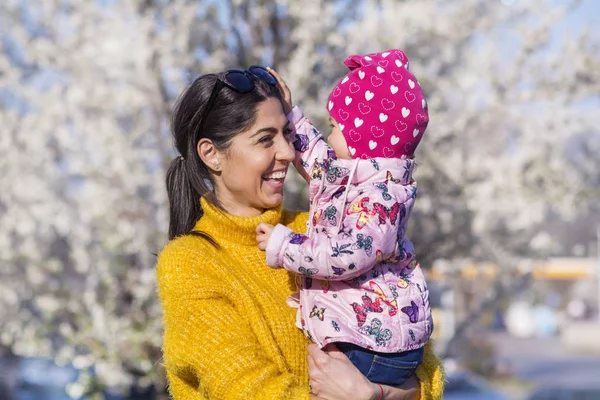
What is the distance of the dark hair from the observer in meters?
2.54

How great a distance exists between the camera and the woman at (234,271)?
7.48ft

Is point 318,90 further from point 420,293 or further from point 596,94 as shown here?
point 420,293

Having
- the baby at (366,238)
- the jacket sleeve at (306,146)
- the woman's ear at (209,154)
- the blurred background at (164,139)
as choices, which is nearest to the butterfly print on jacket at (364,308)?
the baby at (366,238)

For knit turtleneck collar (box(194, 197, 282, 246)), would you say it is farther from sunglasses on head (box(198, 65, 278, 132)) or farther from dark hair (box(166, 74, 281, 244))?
sunglasses on head (box(198, 65, 278, 132))

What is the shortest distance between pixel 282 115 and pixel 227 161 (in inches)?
8.2

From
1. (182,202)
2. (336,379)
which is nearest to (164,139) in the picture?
(182,202)

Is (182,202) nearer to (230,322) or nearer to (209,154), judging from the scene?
(209,154)

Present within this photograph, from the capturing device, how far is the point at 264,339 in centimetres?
238

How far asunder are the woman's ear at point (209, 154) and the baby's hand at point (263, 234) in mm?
293

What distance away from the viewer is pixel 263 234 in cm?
241

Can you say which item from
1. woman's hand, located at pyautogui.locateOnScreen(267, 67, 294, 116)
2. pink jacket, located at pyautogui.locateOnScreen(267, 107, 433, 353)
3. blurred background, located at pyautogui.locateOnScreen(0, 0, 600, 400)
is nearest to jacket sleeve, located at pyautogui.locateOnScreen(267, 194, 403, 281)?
pink jacket, located at pyautogui.locateOnScreen(267, 107, 433, 353)

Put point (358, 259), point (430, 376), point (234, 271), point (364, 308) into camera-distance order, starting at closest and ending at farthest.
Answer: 1. point (358, 259)
2. point (364, 308)
3. point (234, 271)
4. point (430, 376)

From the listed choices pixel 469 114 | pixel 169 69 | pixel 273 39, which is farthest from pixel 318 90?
pixel 469 114

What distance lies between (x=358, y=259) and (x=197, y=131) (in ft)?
2.26
